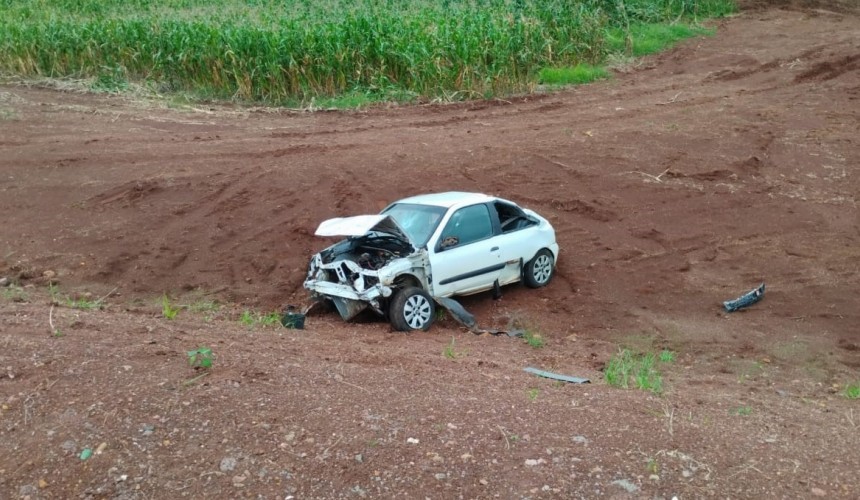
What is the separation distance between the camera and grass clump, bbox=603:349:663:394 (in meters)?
7.77

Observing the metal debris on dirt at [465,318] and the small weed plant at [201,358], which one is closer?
the small weed plant at [201,358]

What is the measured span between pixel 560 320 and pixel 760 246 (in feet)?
14.4

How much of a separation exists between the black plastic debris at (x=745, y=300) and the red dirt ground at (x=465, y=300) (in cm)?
16

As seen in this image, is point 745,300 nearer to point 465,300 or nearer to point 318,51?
point 465,300

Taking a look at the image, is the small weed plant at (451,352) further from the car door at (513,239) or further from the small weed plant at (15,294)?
the small weed plant at (15,294)

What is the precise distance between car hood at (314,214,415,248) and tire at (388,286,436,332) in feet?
2.19

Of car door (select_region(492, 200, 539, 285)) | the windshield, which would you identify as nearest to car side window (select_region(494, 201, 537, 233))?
car door (select_region(492, 200, 539, 285))

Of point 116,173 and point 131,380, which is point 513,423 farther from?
point 116,173

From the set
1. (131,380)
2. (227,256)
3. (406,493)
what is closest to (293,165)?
(227,256)

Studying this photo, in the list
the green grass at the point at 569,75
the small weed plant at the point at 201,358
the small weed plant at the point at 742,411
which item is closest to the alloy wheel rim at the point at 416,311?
the small weed plant at the point at 201,358

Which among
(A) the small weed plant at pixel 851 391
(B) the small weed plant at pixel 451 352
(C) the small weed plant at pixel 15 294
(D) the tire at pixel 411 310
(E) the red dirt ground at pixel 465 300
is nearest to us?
(E) the red dirt ground at pixel 465 300

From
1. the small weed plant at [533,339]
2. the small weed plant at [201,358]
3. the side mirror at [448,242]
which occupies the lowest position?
the small weed plant at [533,339]

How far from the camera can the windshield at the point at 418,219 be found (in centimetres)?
1108

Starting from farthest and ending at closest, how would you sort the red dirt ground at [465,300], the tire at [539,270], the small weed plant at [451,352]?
the tire at [539,270]
the small weed plant at [451,352]
the red dirt ground at [465,300]
